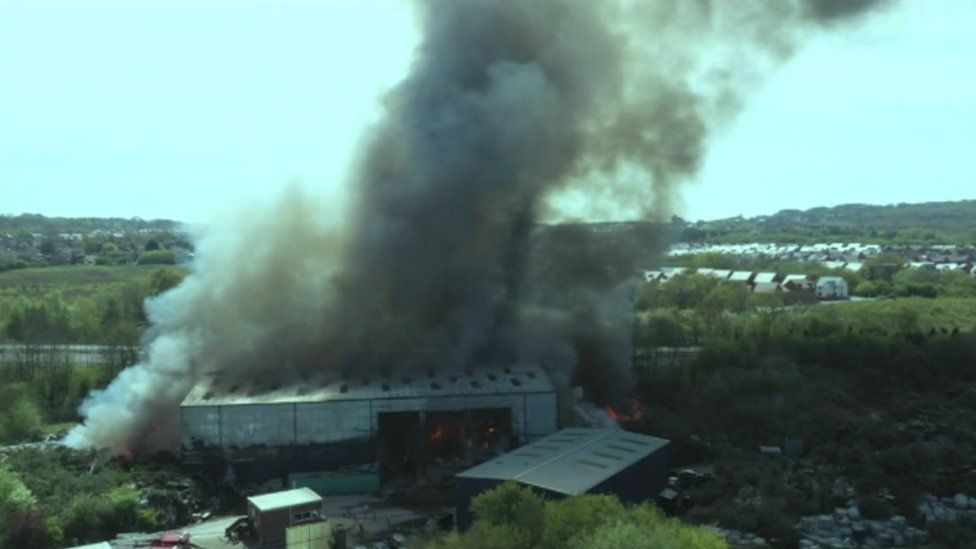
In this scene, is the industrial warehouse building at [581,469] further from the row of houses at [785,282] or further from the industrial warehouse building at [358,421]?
the row of houses at [785,282]

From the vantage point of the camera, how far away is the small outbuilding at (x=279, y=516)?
22.7 meters

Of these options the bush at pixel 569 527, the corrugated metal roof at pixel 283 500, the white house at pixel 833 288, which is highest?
the white house at pixel 833 288

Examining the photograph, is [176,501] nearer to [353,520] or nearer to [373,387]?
[353,520]

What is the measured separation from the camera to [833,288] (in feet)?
235

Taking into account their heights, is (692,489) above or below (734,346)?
below

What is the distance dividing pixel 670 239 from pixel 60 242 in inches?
4891

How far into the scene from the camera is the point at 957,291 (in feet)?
227

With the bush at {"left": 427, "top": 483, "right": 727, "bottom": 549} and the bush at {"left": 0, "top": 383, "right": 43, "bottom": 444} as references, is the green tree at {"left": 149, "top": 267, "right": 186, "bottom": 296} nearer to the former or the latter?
the bush at {"left": 0, "top": 383, "right": 43, "bottom": 444}

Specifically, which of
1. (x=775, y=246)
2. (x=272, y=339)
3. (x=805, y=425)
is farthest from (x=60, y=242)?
(x=805, y=425)

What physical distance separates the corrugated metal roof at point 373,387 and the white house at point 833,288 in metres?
45.2

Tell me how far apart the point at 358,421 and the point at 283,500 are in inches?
218

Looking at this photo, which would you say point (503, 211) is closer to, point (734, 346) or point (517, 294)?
point (517, 294)

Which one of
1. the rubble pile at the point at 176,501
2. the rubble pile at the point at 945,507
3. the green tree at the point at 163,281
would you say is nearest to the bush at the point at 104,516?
the rubble pile at the point at 176,501

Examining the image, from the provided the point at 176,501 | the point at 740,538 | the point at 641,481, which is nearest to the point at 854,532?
the point at 740,538
